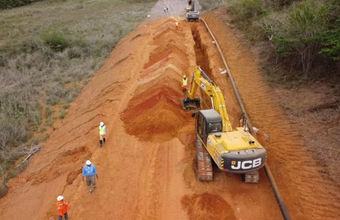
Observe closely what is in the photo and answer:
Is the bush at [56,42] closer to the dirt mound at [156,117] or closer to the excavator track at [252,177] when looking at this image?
the dirt mound at [156,117]

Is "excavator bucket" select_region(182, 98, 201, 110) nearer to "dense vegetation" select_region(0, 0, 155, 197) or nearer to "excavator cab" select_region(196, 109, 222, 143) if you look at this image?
"excavator cab" select_region(196, 109, 222, 143)

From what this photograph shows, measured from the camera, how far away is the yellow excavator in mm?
9586

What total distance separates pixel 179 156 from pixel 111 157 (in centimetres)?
291

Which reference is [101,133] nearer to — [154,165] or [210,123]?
[154,165]

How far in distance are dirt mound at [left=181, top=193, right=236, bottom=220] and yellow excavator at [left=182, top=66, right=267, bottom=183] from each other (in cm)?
78

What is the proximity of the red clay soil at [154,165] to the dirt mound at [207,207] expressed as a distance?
3 cm

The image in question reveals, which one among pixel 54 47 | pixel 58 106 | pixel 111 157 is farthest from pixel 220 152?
pixel 54 47

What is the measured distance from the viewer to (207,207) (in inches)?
388

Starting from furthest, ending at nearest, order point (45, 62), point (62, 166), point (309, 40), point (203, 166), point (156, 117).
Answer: point (45, 62)
point (156, 117)
point (309, 40)
point (62, 166)
point (203, 166)

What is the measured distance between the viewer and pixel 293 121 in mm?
13359

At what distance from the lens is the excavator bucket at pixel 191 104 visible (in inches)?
615

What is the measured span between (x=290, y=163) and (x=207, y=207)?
381 cm

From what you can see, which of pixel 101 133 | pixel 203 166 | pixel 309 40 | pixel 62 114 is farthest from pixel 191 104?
pixel 62 114

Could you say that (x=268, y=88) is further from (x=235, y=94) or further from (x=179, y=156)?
(x=179, y=156)
